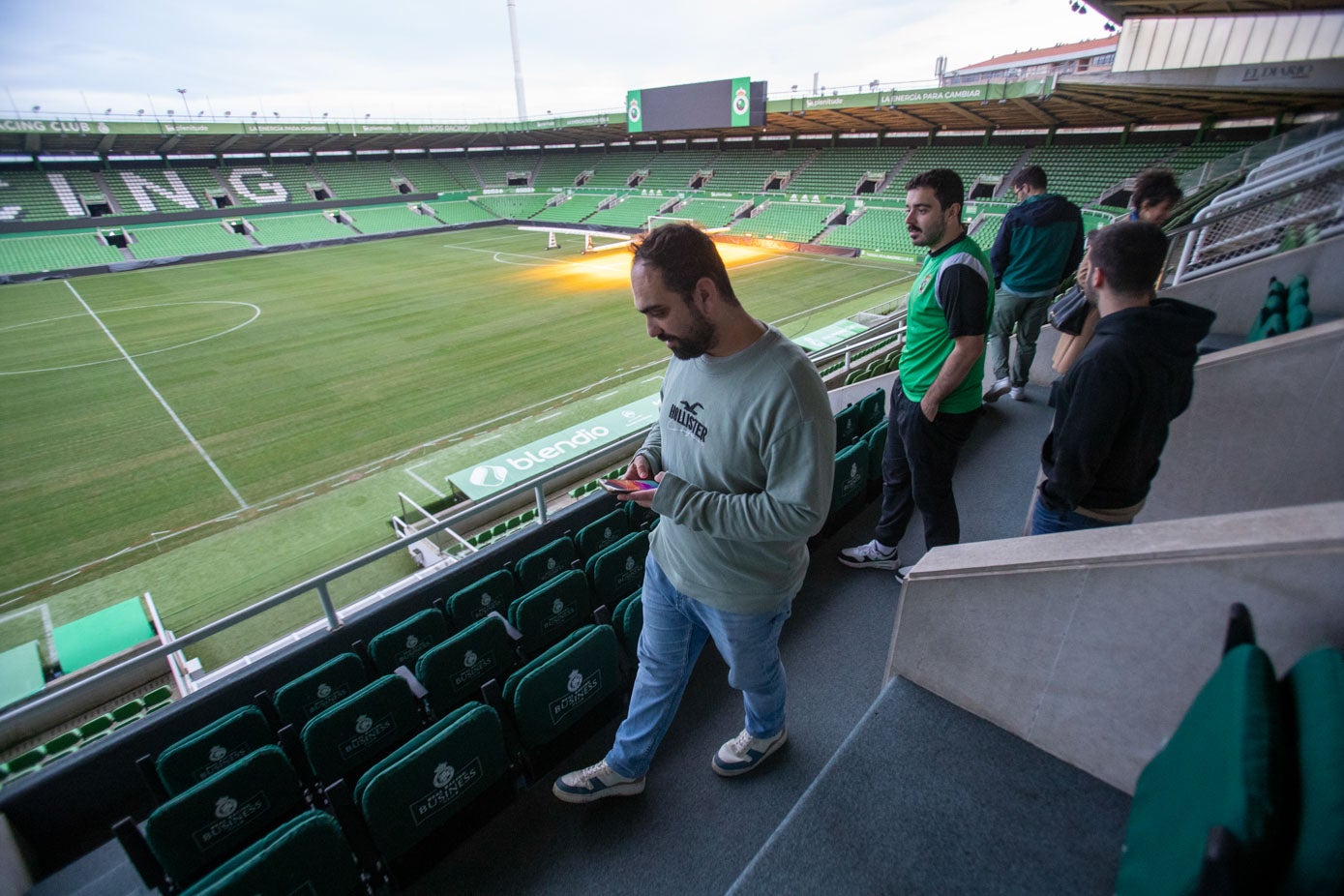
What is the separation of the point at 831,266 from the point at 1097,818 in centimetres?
2336

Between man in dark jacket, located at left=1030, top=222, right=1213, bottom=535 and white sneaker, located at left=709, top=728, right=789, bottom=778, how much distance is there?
1.53 m

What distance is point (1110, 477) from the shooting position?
7.87ft

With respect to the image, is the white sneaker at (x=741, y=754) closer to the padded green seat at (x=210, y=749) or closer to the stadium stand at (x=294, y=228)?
the padded green seat at (x=210, y=749)

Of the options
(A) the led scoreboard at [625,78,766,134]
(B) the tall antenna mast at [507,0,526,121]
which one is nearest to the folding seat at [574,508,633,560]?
(A) the led scoreboard at [625,78,766,134]

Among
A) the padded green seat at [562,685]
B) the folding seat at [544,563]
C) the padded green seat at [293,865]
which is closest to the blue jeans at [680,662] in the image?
the padded green seat at [562,685]

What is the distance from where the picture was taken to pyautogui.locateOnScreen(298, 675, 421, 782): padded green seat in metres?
2.64

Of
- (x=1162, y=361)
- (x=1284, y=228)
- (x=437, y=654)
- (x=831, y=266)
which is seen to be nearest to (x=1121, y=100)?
(x=831, y=266)

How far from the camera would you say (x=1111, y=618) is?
71.1 inches

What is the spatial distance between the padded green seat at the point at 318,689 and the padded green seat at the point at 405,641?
0.13 meters

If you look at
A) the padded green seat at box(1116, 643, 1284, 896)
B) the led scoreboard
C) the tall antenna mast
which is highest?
the tall antenna mast

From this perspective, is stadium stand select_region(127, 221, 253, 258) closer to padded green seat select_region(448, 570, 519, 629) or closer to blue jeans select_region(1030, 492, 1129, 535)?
padded green seat select_region(448, 570, 519, 629)

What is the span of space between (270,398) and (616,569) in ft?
40.5

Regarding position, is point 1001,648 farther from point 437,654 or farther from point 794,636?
point 437,654

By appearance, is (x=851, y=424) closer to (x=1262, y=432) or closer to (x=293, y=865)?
(x=1262, y=432)
